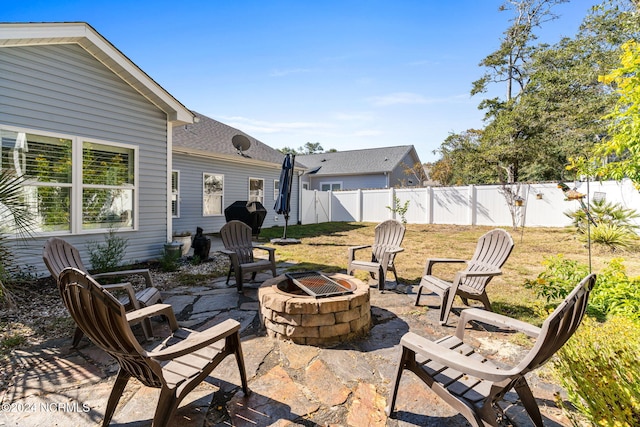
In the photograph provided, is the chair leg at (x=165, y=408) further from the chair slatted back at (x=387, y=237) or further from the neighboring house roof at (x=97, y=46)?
the neighboring house roof at (x=97, y=46)

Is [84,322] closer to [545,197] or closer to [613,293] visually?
[613,293]

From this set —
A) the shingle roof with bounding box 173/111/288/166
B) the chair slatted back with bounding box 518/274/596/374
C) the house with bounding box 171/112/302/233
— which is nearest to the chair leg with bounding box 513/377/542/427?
the chair slatted back with bounding box 518/274/596/374

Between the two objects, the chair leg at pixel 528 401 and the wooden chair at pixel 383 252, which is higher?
the wooden chair at pixel 383 252

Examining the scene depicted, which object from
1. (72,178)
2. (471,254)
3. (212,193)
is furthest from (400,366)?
(212,193)

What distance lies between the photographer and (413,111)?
1404 centimetres

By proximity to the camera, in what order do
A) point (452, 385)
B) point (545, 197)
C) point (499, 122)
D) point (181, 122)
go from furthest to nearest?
point (499, 122) < point (545, 197) < point (181, 122) < point (452, 385)

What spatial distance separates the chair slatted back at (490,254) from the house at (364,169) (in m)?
A: 16.6

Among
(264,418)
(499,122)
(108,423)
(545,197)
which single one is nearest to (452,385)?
(264,418)

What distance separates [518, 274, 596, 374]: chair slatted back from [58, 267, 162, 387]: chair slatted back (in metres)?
1.94

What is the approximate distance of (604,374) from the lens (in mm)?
1494

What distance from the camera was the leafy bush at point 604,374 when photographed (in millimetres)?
1340

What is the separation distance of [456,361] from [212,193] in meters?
10.9

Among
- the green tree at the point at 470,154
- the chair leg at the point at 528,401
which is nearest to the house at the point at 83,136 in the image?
the chair leg at the point at 528,401

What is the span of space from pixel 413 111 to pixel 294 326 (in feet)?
43.9
